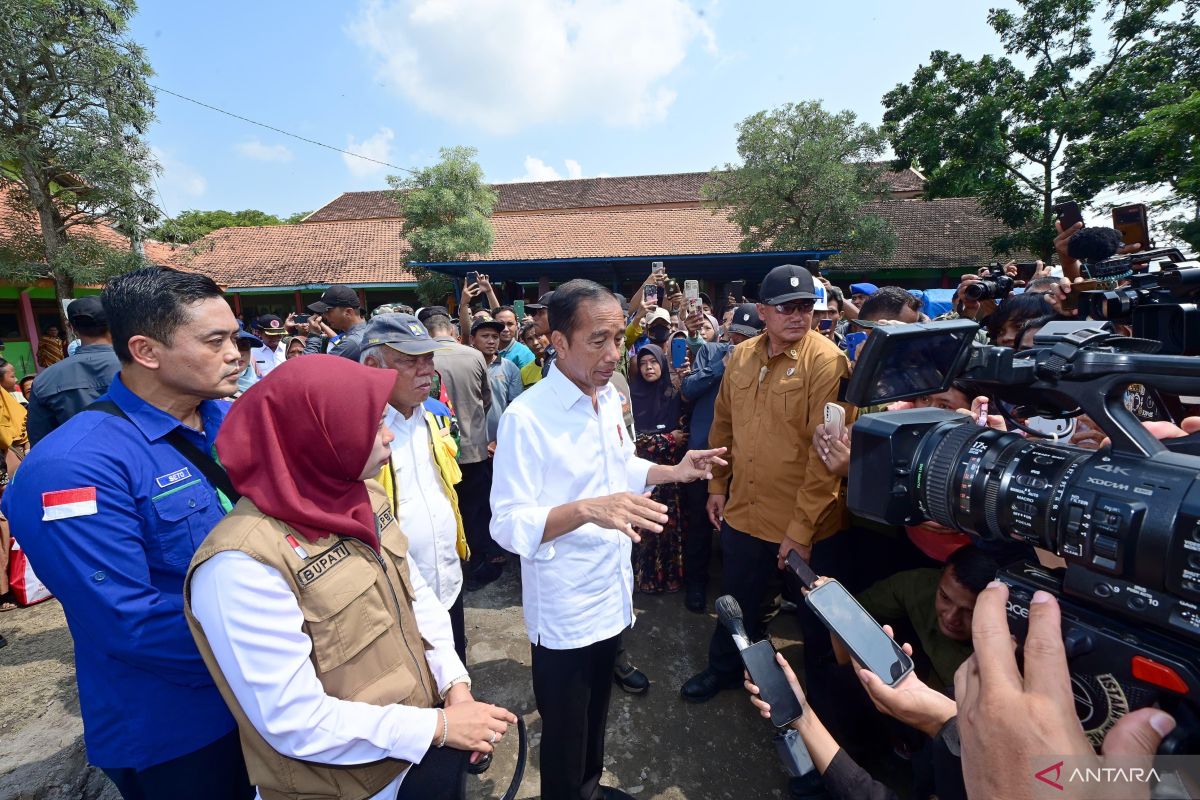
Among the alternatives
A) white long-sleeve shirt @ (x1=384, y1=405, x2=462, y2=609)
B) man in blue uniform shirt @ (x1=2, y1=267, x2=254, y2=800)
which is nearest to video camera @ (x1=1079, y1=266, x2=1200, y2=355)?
white long-sleeve shirt @ (x1=384, y1=405, x2=462, y2=609)

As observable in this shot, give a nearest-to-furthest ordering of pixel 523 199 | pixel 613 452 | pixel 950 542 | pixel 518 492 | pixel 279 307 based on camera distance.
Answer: pixel 518 492 < pixel 613 452 < pixel 950 542 < pixel 279 307 < pixel 523 199

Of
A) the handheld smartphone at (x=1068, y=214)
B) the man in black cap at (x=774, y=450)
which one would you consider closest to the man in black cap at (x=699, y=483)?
the man in black cap at (x=774, y=450)

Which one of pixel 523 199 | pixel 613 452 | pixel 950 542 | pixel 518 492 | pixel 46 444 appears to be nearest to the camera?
pixel 46 444

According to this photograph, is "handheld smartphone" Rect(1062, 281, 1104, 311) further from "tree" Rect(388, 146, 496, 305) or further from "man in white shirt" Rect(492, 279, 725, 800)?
"tree" Rect(388, 146, 496, 305)

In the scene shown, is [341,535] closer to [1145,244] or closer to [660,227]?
[1145,244]

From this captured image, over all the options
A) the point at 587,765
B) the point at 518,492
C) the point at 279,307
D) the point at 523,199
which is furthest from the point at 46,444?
the point at 523,199

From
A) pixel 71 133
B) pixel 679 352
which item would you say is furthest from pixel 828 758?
pixel 71 133

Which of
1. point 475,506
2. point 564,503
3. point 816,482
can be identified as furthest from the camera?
point 475,506

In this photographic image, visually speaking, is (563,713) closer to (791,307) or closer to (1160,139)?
(791,307)

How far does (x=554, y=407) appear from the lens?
5.93 feet

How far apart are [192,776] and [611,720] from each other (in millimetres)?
1773

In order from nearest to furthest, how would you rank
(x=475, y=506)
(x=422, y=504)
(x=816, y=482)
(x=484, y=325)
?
(x=422, y=504)
(x=816, y=482)
(x=475, y=506)
(x=484, y=325)

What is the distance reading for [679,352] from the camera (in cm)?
410

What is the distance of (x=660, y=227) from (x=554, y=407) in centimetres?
2170
